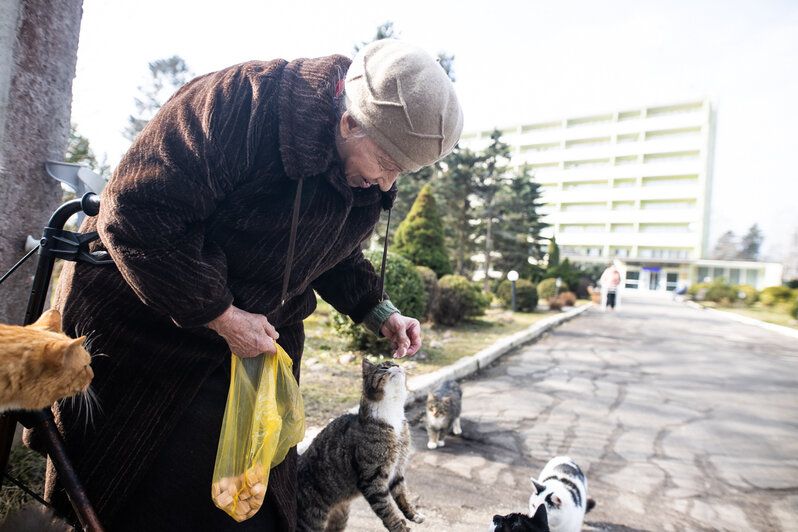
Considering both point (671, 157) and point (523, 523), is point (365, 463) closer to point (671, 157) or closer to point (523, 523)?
point (523, 523)

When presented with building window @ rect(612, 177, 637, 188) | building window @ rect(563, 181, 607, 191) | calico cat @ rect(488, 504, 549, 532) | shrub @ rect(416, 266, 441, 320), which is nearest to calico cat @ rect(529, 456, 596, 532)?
calico cat @ rect(488, 504, 549, 532)

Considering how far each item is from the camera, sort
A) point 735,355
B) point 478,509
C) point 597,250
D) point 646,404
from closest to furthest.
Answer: point 478,509
point 646,404
point 735,355
point 597,250

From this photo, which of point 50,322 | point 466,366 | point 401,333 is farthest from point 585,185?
point 50,322

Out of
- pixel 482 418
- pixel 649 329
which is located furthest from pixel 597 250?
pixel 482 418

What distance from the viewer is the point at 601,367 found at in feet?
22.0

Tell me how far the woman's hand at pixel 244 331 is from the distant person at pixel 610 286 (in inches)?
720

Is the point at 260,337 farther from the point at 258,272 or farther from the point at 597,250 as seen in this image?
the point at 597,250

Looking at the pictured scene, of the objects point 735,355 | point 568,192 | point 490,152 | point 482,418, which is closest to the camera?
point 482,418

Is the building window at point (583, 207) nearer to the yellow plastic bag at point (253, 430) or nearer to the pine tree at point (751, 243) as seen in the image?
the pine tree at point (751, 243)

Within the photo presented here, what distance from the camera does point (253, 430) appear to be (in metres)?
1.24

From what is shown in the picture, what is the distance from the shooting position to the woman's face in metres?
1.29

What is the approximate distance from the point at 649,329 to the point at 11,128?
46.0ft

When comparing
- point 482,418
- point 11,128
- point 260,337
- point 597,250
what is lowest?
point 482,418

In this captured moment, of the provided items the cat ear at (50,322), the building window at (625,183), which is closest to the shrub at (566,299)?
the cat ear at (50,322)
